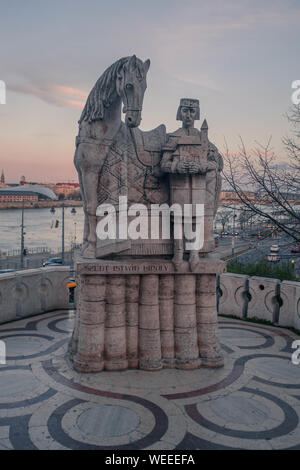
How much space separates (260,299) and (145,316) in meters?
4.58

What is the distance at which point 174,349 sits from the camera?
24.2 ft

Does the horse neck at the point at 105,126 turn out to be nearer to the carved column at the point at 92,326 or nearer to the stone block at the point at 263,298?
the carved column at the point at 92,326

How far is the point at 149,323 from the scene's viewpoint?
7219mm

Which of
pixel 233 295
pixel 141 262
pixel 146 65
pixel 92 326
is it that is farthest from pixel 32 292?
pixel 146 65

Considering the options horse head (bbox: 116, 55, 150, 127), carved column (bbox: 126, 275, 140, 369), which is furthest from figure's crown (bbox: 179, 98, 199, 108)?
carved column (bbox: 126, 275, 140, 369)

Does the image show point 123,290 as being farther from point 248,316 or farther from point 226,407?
point 248,316

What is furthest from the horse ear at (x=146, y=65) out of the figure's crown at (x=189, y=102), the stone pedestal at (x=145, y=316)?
the stone pedestal at (x=145, y=316)

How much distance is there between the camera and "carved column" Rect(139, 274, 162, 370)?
720 cm

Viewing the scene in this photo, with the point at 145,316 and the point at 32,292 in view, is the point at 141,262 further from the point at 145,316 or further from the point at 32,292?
the point at 32,292

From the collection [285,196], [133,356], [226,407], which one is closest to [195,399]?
[226,407]

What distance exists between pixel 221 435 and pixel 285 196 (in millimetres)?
6908

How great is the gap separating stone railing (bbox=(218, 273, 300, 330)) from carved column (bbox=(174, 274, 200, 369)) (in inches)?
149

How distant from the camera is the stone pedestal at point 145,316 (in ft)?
23.0
